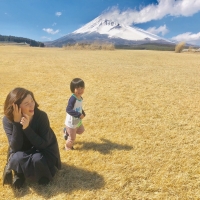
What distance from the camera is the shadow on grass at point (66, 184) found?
123 inches

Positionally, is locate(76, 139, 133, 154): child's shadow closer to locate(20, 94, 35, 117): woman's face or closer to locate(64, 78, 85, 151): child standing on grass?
locate(64, 78, 85, 151): child standing on grass

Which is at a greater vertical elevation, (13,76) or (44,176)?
(13,76)

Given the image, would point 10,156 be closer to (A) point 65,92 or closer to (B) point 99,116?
(B) point 99,116

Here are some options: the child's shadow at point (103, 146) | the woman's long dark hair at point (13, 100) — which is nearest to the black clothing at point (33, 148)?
the woman's long dark hair at point (13, 100)

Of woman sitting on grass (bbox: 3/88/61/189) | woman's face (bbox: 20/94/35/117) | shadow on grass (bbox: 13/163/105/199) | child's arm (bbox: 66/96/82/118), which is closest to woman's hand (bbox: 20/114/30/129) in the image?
woman sitting on grass (bbox: 3/88/61/189)

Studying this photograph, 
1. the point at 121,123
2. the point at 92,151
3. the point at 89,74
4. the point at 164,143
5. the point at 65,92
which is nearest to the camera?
the point at 92,151

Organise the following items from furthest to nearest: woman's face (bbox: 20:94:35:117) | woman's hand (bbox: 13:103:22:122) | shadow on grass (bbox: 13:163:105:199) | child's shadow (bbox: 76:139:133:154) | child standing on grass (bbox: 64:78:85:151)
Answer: child's shadow (bbox: 76:139:133:154), child standing on grass (bbox: 64:78:85:151), shadow on grass (bbox: 13:163:105:199), woman's face (bbox: 20:94:35:117), woman's hand (bbox: 13:103:22:122)

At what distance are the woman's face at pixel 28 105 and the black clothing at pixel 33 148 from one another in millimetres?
202

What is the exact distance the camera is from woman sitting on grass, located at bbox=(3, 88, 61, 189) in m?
2.87

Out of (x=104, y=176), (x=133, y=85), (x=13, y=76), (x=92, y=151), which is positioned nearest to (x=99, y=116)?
(x=92, y=151)

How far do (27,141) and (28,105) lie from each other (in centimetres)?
63

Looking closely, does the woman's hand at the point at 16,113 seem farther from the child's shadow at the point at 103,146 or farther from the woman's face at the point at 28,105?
the child's shadow at the point at 103,146

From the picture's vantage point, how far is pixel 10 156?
321 centimetres

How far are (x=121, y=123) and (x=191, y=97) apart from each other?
3759mm
